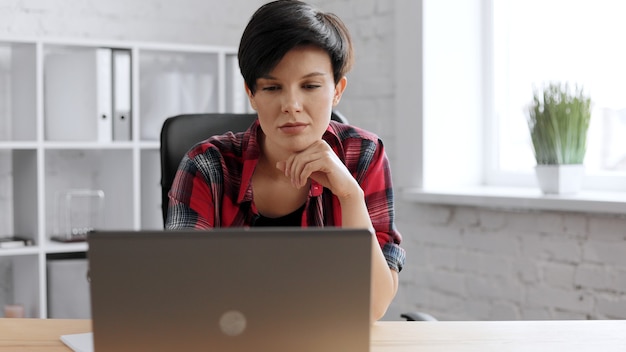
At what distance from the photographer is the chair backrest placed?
6.24ft

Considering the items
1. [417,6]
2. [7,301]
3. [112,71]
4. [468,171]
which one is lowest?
[7,301]

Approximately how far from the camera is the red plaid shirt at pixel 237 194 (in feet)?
5.51

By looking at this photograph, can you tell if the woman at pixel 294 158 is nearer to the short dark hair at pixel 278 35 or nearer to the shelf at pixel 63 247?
the short dark hair at pixel 278 35

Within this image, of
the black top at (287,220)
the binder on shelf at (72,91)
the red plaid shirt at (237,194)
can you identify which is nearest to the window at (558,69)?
the red plaid shirt at (237,194)

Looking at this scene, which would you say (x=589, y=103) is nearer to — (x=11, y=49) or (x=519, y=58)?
(x=519, y=58)

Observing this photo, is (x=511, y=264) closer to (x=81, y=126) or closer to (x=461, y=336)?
(x=461, y=336)

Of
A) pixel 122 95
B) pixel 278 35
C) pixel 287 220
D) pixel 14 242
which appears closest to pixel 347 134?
pixel 287 220

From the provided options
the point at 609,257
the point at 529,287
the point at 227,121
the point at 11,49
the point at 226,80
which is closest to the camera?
the point at 227,121

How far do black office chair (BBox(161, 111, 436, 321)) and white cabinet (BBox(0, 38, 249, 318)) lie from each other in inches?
46.4

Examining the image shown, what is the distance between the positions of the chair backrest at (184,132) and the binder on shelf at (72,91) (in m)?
1.18

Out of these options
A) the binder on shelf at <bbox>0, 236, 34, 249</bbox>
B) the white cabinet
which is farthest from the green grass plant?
the binder on shelf at <bbox>0, 236, 34, 249</bbox>

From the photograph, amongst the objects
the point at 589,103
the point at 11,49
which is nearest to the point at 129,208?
the point at 11,49

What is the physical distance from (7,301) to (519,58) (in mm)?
2089

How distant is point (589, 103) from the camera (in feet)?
8.09
